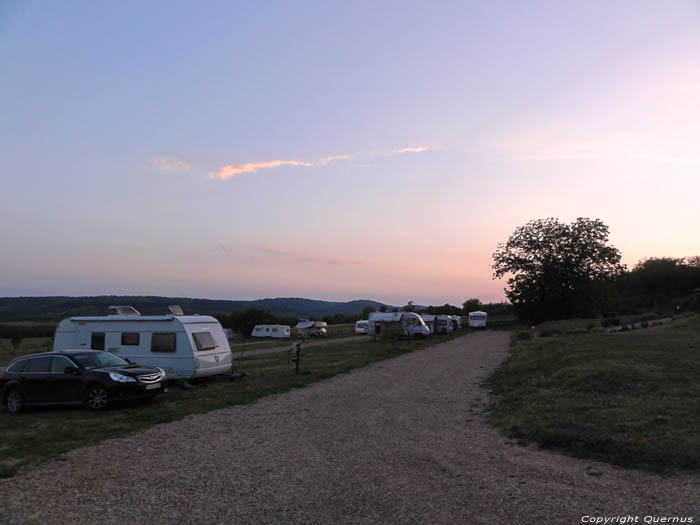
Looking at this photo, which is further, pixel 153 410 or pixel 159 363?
pixel 159 363

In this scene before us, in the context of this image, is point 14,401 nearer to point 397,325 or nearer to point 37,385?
point 37,385

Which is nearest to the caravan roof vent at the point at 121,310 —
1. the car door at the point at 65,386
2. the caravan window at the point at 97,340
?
the caravan window at the point at 97,340

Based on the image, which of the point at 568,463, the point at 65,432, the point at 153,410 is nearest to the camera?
the point at 568,463

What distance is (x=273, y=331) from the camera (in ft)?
193

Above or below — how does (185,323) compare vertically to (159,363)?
above

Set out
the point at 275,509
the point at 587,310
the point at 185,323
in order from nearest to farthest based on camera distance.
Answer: the point at 275,509 < the point at 185,323 < the point at 587,310

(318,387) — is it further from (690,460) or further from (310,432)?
(690,460)

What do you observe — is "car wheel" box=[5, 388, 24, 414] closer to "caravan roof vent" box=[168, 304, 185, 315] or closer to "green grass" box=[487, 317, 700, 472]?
"caravan roof vent" box=[168, 304, 185, 315]

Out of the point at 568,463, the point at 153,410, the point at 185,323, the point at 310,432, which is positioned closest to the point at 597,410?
the point at 568,463

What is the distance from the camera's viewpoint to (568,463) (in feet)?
21.7

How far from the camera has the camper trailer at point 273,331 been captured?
190 ft

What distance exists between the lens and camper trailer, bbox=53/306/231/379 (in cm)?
1529

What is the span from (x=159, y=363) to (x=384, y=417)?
8426 mm

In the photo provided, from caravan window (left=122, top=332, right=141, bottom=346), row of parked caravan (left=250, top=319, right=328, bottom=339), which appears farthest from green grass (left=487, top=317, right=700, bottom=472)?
row of parked caravan (left=250, top=319, right=328, bottom=339)
